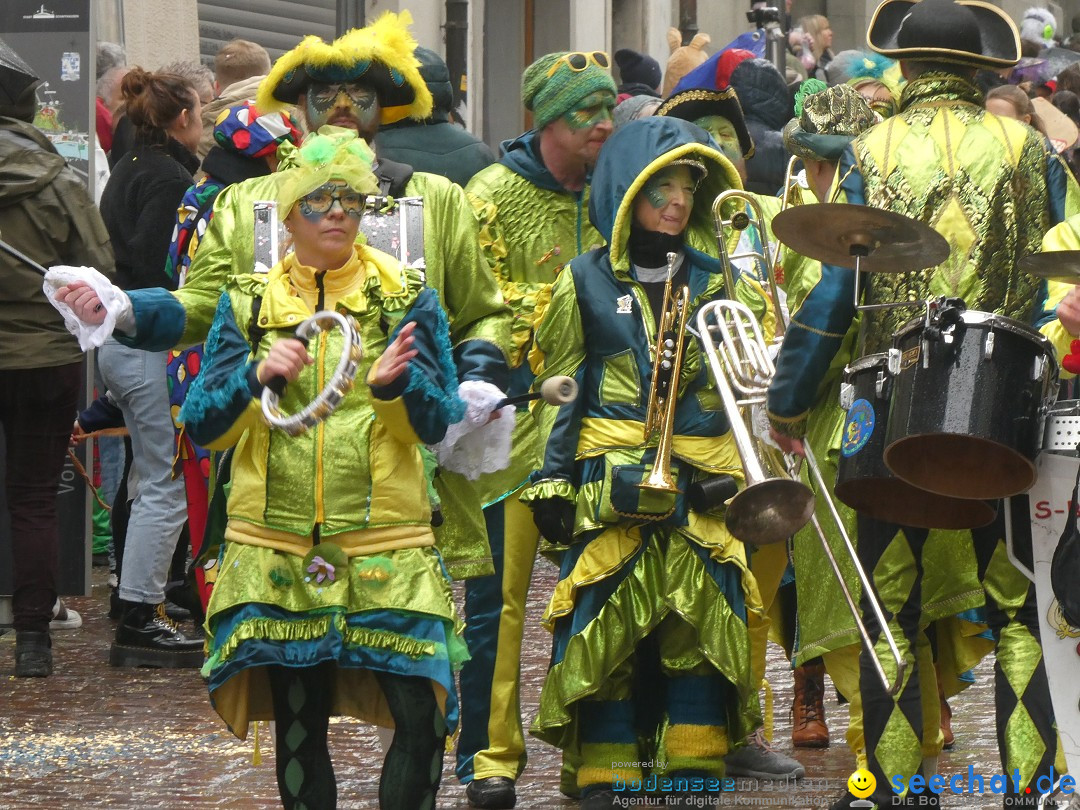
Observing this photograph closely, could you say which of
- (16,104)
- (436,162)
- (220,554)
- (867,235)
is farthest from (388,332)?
(16,104)

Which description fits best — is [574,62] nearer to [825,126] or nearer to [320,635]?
[825,126]

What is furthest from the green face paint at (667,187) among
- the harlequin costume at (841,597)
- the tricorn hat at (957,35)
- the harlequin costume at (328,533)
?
the harlequin costume at (328,533)

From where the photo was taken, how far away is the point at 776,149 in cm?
895

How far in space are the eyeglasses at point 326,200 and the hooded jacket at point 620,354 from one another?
111cm

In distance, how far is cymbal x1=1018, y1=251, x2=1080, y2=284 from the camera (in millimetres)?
4703

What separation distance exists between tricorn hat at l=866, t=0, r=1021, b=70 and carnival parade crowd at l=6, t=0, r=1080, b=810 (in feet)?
0.04

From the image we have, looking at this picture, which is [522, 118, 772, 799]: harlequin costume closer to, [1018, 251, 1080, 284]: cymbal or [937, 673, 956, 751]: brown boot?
[937, 673, 956, 751]: brown boot

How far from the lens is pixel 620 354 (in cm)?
614

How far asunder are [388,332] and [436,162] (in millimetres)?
2817

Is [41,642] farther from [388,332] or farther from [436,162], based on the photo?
[388,332]

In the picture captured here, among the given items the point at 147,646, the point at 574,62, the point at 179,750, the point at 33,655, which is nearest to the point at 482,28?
the point at 147,646

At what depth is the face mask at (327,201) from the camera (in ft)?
17.3

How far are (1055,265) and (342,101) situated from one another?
2193 mm

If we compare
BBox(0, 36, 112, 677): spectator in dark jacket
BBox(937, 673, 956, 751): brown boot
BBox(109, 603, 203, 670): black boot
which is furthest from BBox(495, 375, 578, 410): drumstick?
BBox(109, 603, 203, 670): black boot
